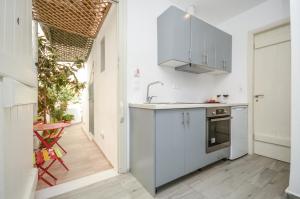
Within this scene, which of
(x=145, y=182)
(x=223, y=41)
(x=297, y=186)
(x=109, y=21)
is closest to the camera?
(x=297, y=186)

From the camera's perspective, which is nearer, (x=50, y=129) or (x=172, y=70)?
(x=50, y=129)

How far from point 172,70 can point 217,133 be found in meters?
1.21

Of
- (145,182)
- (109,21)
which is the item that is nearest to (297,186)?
(145,182)

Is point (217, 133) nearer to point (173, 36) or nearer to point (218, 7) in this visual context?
point (173, 36)

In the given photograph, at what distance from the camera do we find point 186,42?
6.70 feet

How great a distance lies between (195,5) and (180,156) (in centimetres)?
252

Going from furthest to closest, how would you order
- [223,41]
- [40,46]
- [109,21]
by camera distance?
[223,41], [40,46], [109,21]

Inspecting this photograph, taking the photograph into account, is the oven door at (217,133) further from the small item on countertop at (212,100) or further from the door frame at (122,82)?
the door frame at (122,82)

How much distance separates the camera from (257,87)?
2.56 metres

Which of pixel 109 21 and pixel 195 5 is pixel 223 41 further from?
pixel 109 21

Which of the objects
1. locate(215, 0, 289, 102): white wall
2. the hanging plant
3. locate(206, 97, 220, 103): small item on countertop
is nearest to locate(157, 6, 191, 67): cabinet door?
locate(206, 97, 220, 103): small item on countertop

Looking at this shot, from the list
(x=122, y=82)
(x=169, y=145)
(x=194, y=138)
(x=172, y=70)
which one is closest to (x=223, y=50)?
(x=172, y=70)

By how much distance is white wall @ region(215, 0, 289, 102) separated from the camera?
2350 mm

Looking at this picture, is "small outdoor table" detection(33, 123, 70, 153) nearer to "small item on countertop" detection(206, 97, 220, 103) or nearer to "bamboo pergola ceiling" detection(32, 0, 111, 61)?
"bamboo pergola ceiling" detection(32, 0, 111, 61)
